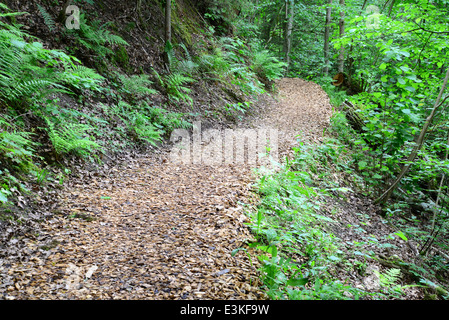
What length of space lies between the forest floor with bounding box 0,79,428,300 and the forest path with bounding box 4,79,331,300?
11mm

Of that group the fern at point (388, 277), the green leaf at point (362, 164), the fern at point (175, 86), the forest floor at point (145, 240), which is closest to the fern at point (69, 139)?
the forest floor at point (145, 240)

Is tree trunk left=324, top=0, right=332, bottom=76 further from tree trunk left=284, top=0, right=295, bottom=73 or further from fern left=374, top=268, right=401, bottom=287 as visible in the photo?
fern left=374, top=268, right=401, bottom=287

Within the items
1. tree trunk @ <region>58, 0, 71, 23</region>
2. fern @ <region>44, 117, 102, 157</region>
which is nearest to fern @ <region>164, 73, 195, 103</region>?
tree trunk @ <region>58, 0, 71, 23</region>

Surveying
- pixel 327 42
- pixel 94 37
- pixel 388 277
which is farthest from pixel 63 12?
pixel 327 42

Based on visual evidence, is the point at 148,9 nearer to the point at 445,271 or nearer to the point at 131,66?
the point at 131,66

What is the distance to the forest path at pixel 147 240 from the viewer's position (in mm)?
2742

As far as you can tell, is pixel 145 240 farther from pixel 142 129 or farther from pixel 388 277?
pixel 142 129

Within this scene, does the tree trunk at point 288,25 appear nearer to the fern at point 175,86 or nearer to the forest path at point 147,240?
the fern at point 175,86

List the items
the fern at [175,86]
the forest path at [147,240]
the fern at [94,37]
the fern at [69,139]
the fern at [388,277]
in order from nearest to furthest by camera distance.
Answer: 1. the forest path at [147,240]
2. the fern at [388,277]
3. the fern at [69,139]
4. the fern at [94,37]
5. the fern at [175,86]

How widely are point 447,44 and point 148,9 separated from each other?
30.3ft

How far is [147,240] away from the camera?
11.9ft

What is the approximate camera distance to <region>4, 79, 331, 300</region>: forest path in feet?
9.00

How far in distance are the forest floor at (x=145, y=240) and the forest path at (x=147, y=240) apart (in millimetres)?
11
